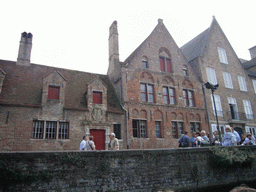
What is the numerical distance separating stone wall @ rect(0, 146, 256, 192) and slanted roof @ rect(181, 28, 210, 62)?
15.9m

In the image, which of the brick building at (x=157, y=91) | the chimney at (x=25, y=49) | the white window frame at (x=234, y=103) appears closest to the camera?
the chimney at (x=25, y=49)

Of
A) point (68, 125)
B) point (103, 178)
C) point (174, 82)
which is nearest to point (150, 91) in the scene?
point (174, 82)

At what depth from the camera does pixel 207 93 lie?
22.5m

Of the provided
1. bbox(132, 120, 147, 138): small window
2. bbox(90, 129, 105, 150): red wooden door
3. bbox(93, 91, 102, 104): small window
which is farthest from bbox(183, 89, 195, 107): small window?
bbox(90, 129, 105, 150): red wooden door

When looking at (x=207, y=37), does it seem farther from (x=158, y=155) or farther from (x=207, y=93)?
(x=158, y=155)

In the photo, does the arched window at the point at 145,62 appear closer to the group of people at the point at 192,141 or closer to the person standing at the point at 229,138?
the group of people at the point at 192,141

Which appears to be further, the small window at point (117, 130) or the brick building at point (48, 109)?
the small window at point (117, 130)

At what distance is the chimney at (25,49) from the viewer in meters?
17.0

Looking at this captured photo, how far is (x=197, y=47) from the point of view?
26.0m

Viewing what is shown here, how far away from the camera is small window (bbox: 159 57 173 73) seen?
830 inches

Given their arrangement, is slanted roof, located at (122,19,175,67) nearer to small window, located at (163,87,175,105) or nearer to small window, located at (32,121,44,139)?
small window, located at (163,87,175,105)

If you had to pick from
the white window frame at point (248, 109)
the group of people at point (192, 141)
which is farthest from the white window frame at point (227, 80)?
the group of people at point (192, 141)

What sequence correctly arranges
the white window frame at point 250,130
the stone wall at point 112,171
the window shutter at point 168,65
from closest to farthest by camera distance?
the stone wall at point 112,171, the window shutter at point 168,65, the white window frame at point 250,130

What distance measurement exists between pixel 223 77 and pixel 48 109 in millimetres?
19673
